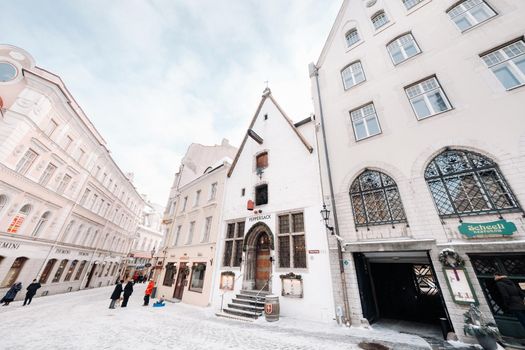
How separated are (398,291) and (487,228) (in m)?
6.39

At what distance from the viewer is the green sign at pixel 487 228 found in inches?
237

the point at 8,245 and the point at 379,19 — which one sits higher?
the point at 379,19

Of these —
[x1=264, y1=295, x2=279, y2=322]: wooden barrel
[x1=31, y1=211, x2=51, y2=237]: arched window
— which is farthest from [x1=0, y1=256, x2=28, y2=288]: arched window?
[x1=264, y1=295, x2=279, y2=322]: wooden barrel

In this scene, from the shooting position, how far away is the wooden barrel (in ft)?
28.6

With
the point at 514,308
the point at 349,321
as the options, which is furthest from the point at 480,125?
the point at 349,321

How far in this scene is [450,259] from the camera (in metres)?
6.64

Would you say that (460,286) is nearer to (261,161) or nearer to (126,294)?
(261,161)

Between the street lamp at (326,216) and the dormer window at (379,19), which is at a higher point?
the dormer window at (379,19)

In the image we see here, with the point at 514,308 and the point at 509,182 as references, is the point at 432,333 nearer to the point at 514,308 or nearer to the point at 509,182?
the point at 514,308

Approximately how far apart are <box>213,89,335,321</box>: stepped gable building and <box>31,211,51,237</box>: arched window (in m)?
15.6

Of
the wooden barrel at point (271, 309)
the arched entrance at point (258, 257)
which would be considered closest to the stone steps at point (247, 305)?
the arched entrance at point (258, 257)

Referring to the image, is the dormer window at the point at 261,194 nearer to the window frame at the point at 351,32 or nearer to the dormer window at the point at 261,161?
the dormer window at the point at 261,161

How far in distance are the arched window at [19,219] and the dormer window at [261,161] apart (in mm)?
17650

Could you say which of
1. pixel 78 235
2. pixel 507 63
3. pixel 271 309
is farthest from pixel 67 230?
pixel 507 63
